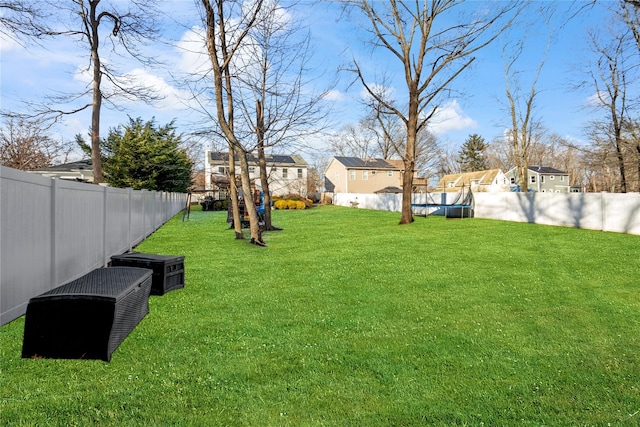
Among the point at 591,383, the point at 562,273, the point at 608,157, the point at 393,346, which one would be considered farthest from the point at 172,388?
the point at 608,157

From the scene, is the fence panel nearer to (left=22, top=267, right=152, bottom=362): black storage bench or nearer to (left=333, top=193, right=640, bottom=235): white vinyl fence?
(left=22, top=267, right=152, bottom=362): black storage bench

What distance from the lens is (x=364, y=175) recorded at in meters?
48.3

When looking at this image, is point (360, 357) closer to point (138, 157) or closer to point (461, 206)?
point (461, 206)

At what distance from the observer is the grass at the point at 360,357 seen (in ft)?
8.01

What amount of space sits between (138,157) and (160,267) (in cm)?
2051

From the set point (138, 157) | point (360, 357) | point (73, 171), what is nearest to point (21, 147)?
point (73, 171)

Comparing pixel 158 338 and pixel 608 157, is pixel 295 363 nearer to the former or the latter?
pixel 158 338

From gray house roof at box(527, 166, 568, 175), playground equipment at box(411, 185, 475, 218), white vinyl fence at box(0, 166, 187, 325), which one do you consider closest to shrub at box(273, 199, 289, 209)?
playground equipment at box(411, 185, 475, 218)

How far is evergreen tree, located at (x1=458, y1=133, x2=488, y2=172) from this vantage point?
63.3 meters

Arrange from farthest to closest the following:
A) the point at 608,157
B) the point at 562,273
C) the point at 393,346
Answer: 1. the point at 608,157
2. the point at 562,273
3. the point at 393,346

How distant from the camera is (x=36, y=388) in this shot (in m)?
2.72

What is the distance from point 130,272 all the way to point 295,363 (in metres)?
2.22

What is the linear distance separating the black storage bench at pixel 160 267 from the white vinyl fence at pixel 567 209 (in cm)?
1392

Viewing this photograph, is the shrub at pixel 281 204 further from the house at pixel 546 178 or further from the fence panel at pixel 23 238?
the house at pixel 546 178
